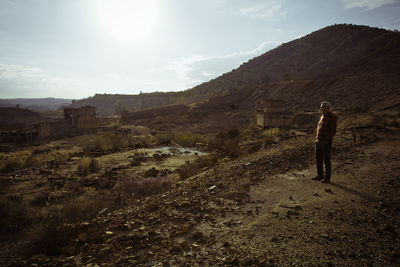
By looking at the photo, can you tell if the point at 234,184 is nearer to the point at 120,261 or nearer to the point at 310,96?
the point at 120,261

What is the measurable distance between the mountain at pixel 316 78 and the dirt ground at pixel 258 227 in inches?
799

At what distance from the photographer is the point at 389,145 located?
7.11 meters

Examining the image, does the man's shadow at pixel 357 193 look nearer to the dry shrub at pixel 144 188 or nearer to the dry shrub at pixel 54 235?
the dry shrub at pixel 144 188

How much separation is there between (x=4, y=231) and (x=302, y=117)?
71.8 ft

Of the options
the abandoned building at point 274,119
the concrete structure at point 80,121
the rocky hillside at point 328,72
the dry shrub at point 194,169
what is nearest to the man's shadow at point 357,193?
the dry shrub at point 194,169

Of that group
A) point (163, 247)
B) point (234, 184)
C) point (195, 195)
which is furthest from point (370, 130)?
point (163, 247)

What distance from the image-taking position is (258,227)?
3.34m

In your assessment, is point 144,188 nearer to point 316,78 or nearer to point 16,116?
point 316,78

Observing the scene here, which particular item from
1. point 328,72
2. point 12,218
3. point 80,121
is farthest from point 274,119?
point 328,72

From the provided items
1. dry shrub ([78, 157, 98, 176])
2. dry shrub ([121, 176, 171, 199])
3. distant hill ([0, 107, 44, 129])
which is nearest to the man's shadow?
dry shrub ([121, 176, 171, 199])

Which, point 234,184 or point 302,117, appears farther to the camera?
point 302,117

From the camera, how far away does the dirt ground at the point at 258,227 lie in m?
2.70

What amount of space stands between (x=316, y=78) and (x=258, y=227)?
1617 inches

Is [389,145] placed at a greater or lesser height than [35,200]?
greater
